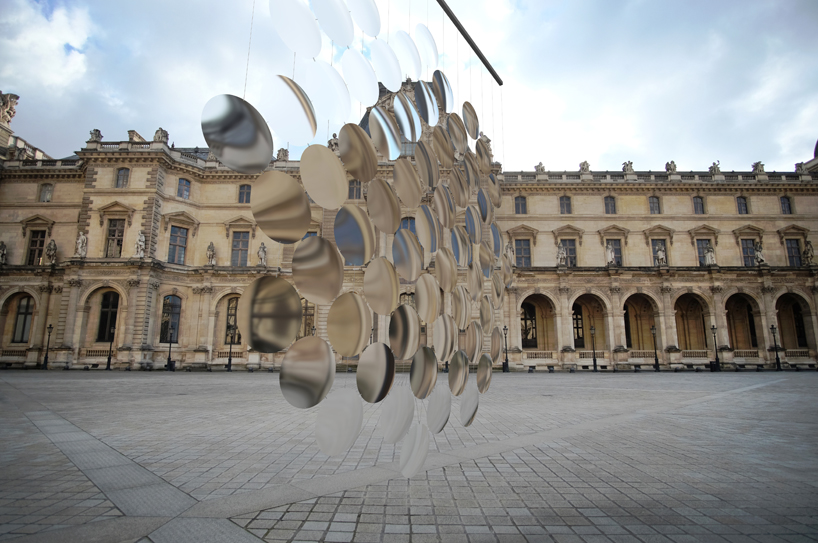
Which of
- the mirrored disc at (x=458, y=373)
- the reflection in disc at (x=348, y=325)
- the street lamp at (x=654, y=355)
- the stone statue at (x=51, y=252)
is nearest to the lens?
the reflection in disc at (x=348, y=325)

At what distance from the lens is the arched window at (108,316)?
105 ft

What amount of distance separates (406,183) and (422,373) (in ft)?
5.50

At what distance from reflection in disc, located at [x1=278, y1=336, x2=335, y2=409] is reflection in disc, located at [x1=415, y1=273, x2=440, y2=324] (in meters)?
1.18

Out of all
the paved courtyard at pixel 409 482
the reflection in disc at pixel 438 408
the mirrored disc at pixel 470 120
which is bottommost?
the paved courtyard at pixel 409 482

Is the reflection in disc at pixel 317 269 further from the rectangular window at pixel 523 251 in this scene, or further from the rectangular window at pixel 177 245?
the rectangular window at pixel 177 245

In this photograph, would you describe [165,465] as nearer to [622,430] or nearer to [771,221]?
[622,430]

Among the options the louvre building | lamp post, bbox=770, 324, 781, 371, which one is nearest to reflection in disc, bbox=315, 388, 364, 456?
the louvre building

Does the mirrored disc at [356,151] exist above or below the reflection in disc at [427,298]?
above

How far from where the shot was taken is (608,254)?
37.4 meters

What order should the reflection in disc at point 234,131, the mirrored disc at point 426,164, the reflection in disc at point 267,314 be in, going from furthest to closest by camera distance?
the mirrored disc at point 426,164 < the reflection in disc at point 267,314 < the reflection in disc at point 234,131

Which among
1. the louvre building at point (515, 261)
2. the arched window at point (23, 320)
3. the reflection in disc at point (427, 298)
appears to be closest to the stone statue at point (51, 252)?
the louvre building at point (515, 261)

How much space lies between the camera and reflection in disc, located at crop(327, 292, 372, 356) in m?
2.89

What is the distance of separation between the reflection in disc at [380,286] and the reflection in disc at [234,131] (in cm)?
112

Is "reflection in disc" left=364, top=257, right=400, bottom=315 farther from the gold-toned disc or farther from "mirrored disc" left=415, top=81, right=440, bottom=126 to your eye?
"mirrored disc" left=415, top=81, right=440, bottom=126
